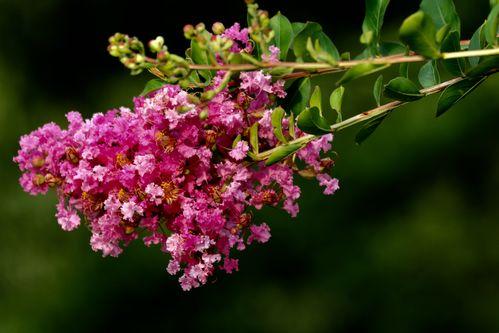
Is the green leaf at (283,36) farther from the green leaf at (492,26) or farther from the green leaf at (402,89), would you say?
the green leaf at (492,26)

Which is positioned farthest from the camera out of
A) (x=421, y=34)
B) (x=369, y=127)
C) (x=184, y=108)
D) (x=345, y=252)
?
(x=345, y=252)

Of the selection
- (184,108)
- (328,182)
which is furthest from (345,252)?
(184,108)

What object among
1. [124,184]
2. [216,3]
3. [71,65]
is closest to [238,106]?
[124,184]

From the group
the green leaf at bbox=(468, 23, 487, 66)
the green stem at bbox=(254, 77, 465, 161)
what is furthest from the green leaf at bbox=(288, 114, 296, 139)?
the green leaf at bbox=(468, 23, 487, 66)

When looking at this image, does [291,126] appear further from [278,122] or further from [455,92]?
[455,92]

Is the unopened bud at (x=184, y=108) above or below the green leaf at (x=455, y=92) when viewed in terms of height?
above

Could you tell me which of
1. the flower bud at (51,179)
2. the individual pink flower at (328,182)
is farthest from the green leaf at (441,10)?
the flower bud at (51,179)

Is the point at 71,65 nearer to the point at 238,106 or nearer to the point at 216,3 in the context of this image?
the point at 216,3
